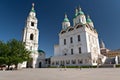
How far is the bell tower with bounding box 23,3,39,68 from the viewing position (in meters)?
48.2

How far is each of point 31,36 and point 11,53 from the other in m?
24.1

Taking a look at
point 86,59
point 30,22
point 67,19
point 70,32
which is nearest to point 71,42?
point 70,32

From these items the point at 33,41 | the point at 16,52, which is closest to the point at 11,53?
the point at 16,52

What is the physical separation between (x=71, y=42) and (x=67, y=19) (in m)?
16.6

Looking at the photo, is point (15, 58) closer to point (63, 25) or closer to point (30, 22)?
point (30, 22)

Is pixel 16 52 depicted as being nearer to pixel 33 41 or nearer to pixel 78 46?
pixel 33 41

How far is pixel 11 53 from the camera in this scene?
28672mm

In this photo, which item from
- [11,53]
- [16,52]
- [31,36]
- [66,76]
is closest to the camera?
[66,76]

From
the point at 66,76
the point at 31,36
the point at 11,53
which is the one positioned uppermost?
the point at 31,36

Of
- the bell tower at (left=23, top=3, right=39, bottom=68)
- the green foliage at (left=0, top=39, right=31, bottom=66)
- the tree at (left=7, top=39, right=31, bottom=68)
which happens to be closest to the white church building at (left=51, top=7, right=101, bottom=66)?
the bell tower at (left=23, top=3, right=39, bottom=68)

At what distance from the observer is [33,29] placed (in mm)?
52656

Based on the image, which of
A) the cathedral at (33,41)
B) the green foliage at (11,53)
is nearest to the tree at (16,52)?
the green foliage at (11,53)

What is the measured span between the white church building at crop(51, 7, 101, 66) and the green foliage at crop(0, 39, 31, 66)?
51.2 feet

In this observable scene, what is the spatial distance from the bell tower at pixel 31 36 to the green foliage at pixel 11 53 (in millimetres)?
17060
